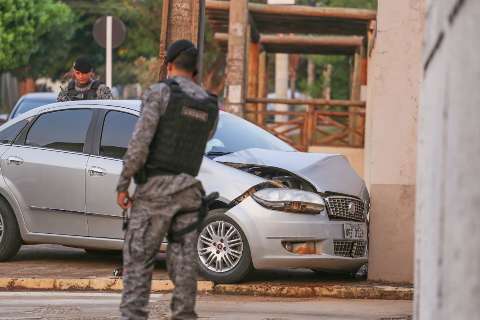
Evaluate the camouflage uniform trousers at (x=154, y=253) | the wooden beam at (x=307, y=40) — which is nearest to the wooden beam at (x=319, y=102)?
the wooden beam at (x=307, y=40)

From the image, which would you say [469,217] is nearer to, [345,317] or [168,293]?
[345,317]

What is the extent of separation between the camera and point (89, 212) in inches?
454

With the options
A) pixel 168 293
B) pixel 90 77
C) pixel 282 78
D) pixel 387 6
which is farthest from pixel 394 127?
pixel 282 78

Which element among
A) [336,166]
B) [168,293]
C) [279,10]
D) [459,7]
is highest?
[279,10]

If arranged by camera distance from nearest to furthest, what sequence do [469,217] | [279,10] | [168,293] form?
1. [469,217]
2. [168,293]
3. [279,10]

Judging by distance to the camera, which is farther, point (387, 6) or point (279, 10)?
point (279, 10)

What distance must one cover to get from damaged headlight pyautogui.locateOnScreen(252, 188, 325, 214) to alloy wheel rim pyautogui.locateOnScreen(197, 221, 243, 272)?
0.34m

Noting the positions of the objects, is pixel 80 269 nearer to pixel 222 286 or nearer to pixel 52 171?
pixel 52 171

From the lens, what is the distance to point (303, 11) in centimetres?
2438

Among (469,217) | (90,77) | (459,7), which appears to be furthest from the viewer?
(90,77)

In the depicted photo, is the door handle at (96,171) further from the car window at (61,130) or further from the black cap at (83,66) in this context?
the black cap at (83,66)

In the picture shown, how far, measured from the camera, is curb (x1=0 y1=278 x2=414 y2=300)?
10.8m

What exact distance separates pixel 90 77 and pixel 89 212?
2.11 metres

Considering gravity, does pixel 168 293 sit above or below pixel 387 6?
below
